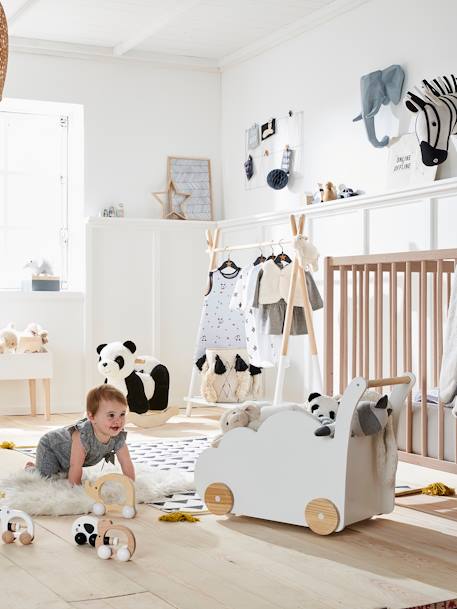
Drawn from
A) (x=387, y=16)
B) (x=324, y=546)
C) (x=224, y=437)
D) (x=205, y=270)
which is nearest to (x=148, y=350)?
(x=205, y=270)

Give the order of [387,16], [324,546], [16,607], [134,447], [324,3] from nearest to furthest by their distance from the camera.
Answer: [16,607], [324,546], [134,447], [387,16], [324,3]

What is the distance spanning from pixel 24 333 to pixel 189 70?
211 centimetres

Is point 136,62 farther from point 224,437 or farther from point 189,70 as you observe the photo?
point 224,437

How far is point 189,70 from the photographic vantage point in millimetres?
6156

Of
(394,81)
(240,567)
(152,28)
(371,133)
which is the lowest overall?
(240,567)

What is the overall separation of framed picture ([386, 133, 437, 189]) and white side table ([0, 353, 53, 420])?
2276mm

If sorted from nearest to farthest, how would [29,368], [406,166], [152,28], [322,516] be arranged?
[322,516] < [406,166] < [152,28] < [29,368]

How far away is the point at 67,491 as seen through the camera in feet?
9.82

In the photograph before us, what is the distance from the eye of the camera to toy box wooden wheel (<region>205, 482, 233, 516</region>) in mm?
2875

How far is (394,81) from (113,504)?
2663mm

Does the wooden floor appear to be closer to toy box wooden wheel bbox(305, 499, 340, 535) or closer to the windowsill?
toy box wooden wheel bbox(305, 499, 340, 535)

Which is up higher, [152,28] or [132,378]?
[152,28]

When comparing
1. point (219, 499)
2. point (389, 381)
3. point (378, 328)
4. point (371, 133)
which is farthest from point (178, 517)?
point (371, 133)

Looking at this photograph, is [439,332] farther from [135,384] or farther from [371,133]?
[135,384]
